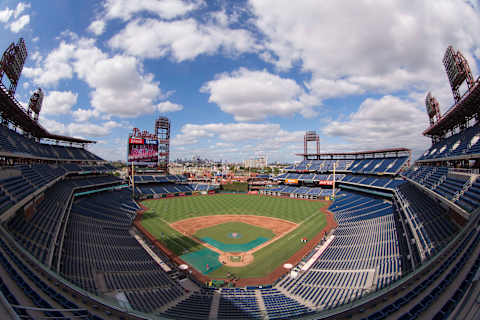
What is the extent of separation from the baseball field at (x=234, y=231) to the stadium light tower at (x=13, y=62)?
28.6 metres

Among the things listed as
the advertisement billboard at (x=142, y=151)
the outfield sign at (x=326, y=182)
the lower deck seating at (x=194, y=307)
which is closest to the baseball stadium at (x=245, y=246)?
the lower deck seating at (x=194, y=307)

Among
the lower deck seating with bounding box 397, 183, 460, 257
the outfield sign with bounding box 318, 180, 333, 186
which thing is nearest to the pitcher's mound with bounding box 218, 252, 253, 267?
the lower deck seating with bounding box 397, 183, 460, 257

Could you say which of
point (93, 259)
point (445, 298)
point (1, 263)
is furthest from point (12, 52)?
point (445, 298)

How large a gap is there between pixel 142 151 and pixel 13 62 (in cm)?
3658

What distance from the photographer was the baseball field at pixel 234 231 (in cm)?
2497

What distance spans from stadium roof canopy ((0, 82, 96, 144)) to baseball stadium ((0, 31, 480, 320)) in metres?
0.20

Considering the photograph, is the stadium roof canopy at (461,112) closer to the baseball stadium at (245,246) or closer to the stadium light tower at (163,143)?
the baseball stadium at (245,246)

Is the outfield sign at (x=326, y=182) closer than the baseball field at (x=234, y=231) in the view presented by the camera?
No

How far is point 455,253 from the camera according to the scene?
947 cm

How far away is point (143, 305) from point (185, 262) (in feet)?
35.2

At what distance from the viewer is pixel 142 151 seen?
63.0m

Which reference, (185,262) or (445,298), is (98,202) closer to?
(185,262)

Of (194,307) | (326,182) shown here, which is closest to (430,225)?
(194,307)

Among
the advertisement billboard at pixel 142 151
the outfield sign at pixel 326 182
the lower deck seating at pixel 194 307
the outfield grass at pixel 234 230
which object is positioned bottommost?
the outfield grass at pixel 234 230
